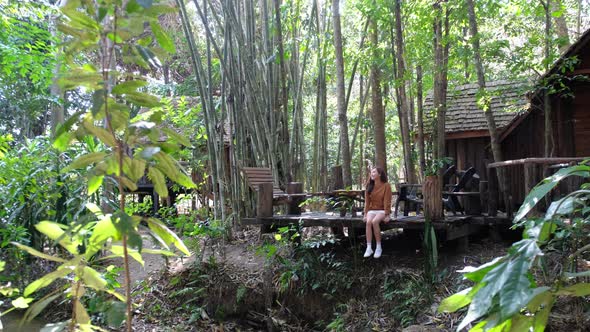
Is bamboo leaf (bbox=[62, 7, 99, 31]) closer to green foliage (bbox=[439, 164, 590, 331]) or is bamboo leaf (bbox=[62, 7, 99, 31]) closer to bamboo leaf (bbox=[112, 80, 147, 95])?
bamboo leaf (bbox=[112, 80, 147, 95])

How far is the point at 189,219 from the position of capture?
7.52 m

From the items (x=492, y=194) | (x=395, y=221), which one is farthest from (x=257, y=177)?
(x=492, y=194)

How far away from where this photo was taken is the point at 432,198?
5.52 metres

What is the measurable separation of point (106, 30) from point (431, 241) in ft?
16.0

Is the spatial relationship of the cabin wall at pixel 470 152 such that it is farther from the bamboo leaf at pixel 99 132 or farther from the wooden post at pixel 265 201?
the bamboo leaf at pixel 99 132

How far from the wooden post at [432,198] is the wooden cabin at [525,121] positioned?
1.59 meters

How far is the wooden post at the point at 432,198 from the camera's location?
18.0 ft

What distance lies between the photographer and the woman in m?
5.79

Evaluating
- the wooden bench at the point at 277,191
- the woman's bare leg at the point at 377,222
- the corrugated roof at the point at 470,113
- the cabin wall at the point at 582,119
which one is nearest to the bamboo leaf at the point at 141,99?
the woman's bare leg at the point at 377,222

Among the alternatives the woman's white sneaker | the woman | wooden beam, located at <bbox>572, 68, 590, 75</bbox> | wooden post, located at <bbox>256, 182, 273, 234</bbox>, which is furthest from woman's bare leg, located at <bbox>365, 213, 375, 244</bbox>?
wooden beam, located at <bbox>572, 68, 590, 75</bbox>

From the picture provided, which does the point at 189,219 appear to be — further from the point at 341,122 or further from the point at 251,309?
the point at 341,122

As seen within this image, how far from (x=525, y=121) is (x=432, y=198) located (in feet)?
13.7

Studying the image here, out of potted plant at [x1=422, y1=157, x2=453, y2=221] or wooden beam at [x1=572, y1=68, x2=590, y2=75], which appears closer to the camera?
potted plant at [x1=422, y1=157, x2=453, y2=221]

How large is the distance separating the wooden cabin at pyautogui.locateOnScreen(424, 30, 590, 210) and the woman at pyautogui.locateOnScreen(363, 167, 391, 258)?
5.61 feet
